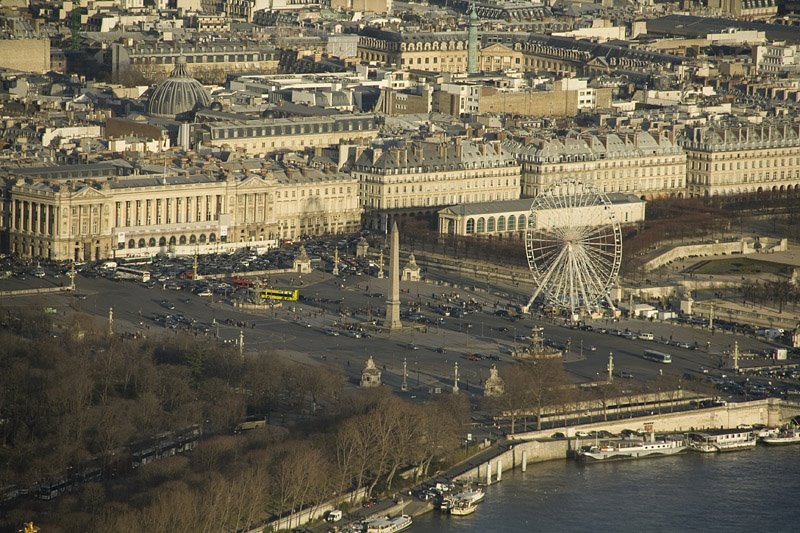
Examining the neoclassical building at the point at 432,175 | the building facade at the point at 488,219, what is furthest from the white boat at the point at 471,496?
the neoclassical building at the point at 432,175

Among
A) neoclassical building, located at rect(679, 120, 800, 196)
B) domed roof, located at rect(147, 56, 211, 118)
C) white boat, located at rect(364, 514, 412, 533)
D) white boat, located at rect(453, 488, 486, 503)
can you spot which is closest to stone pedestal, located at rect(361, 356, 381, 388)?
white boat, located at rect(453, 488, 486, 503)

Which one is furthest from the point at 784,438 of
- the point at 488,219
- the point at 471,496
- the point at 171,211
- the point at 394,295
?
the point at 171,211

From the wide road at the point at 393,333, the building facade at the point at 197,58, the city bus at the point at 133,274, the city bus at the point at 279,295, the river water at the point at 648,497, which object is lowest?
the river water at the point at 648,497

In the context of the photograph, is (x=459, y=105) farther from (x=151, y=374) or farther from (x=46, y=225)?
(x=151, y=374)

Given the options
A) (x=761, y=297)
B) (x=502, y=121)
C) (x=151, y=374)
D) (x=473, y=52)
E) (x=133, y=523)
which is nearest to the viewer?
(x=133, y=523)

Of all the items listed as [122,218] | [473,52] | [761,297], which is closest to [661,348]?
[761,297]

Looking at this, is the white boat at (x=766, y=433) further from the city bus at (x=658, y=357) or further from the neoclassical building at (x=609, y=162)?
the neoclassical building at (x=609, y=162)

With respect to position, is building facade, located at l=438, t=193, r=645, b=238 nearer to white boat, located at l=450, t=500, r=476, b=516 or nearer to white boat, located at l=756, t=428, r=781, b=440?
white boat, located at l=756, t=428, r=781, b=440
